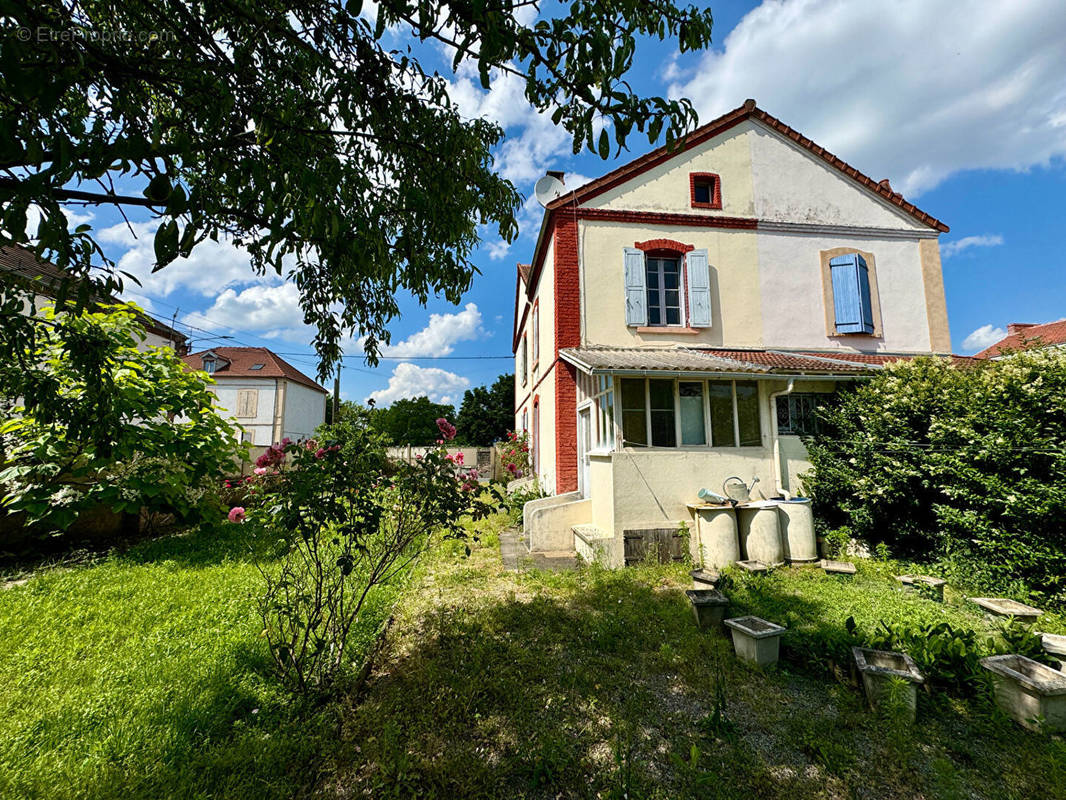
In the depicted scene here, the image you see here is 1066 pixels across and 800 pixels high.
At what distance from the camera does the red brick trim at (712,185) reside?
981 centimetres

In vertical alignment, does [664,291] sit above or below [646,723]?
above

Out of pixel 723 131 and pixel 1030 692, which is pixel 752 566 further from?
pixel 723 131

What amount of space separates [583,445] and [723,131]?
7774 millimetres

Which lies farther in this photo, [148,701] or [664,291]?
[664,291]

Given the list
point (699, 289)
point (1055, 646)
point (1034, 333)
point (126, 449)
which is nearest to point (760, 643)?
point (1055, 646)

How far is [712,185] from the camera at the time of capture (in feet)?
32.7

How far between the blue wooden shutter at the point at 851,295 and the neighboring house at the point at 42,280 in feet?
38.7

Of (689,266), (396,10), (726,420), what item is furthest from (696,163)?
(396,10)

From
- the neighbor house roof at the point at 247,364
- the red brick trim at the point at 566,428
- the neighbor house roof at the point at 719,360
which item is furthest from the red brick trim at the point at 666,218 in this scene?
the neighbor house roof at the point at 247,364

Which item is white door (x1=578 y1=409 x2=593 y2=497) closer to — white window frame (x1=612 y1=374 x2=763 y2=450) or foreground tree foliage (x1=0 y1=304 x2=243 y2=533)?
white window frame (x1=612 y1=374 x2=763 y2=450)

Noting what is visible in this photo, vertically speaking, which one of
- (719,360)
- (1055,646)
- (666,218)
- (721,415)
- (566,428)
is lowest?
(1055,646)

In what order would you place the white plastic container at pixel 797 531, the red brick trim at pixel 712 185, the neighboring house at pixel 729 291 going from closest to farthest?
the white plastic container at pixel 797 531 < the neighboring house at pixel 729 291 < the red brick trim at pixel 712 185

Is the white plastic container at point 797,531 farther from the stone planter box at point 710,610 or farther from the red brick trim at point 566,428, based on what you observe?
the red brick trim at point 566,428

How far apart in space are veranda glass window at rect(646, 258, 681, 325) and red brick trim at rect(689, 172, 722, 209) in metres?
1.48
